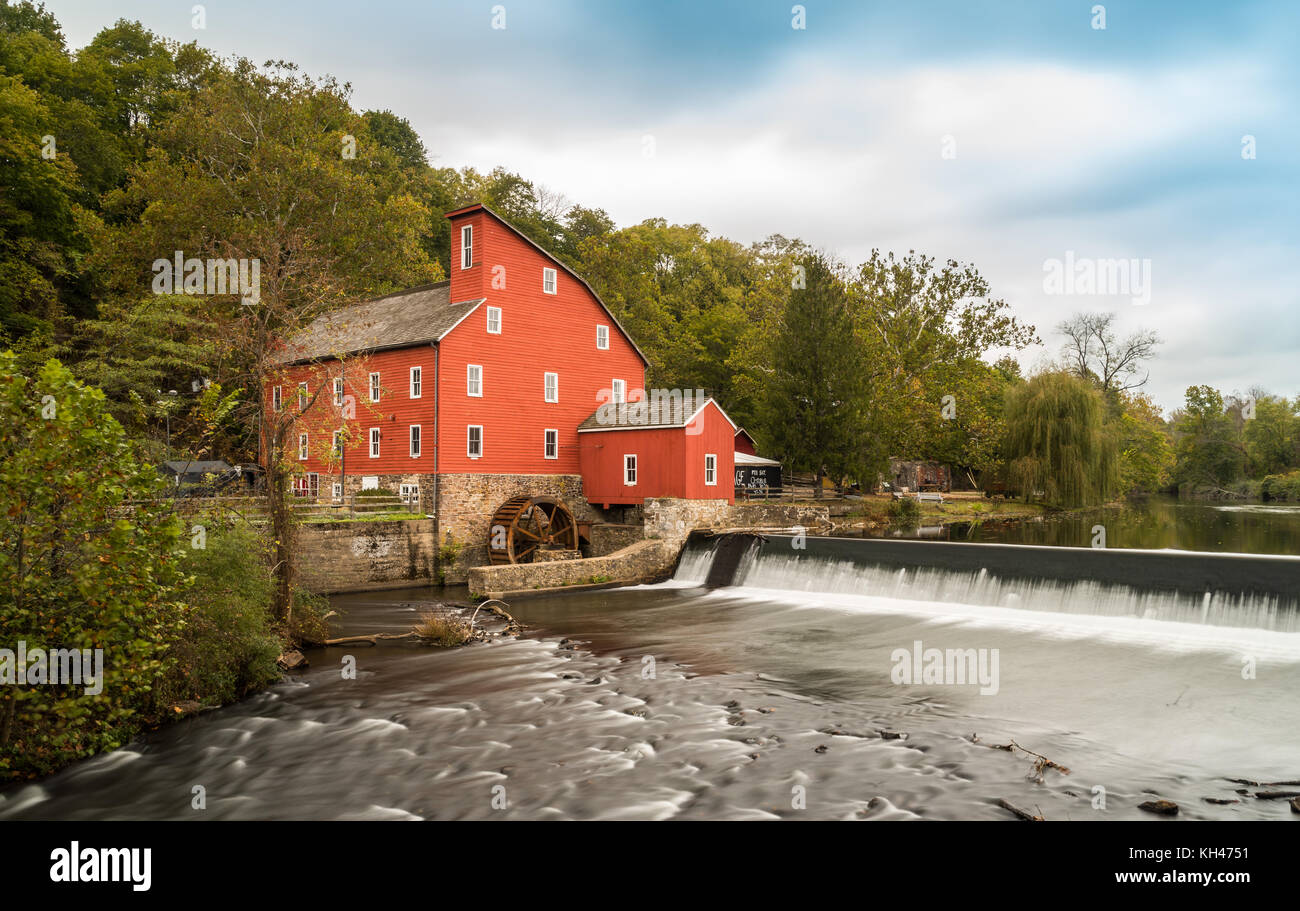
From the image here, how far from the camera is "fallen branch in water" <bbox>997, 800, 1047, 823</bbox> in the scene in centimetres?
781

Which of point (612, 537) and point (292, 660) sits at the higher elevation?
point (612, 537)

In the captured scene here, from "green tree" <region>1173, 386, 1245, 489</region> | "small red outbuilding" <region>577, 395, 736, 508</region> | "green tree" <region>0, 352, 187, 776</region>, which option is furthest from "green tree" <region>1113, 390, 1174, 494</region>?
"green tree" <region>0, 352, 187, 776</region>

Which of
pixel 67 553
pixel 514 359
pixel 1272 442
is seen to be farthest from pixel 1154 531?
pixel 1272 442

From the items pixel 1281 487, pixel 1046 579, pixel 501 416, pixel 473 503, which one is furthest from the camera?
pixel 1281 487

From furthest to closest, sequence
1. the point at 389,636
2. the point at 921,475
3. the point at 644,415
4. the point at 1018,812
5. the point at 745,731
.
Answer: the point at 921,475 < the point at 644,415 < the point at 389,636 < the point at 745,731 < the point at 1018,812

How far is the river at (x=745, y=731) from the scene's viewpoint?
860cm

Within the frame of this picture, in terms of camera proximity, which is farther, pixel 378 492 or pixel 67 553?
pixel 378 492

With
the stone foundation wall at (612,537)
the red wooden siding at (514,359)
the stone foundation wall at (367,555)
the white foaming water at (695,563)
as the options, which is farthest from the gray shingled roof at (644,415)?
the stone foundation wall at (367,555)

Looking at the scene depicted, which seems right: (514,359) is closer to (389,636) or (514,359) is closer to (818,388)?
(389,636)

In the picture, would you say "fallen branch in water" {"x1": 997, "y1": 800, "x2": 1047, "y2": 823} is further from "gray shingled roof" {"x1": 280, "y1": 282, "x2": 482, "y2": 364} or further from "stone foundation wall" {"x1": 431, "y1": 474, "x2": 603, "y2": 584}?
"gray shingled roof" {"x1": 280, "y1": 282, "x2": 482, "y2": 364}

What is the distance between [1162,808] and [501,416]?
2431 cm

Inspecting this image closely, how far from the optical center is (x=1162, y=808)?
8000mm

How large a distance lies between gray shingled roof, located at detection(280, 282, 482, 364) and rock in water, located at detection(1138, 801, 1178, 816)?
24.1m
